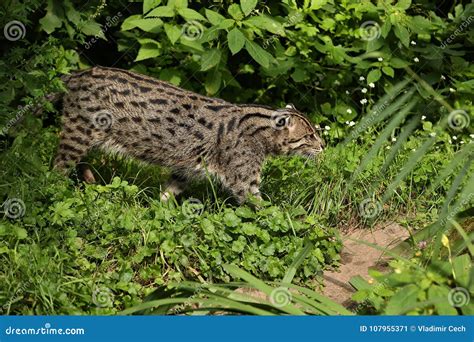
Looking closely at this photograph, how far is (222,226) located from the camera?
25.0ft

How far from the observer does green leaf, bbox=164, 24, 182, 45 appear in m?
8.57

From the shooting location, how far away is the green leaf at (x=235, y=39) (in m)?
8.45

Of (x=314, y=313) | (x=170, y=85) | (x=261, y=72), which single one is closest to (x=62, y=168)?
(x=170, y=85)

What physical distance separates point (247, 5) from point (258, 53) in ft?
1.56

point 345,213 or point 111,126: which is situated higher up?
point 111,126

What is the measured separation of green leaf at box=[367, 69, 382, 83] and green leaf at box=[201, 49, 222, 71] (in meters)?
1.66

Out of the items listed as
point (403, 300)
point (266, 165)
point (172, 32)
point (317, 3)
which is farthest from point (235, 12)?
point (403, 300)

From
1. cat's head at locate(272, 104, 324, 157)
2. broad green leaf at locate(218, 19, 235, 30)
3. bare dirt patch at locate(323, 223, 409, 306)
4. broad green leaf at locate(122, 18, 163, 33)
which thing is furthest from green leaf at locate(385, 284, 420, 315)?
broad green leaf at locate(122, 18, 163, 33)

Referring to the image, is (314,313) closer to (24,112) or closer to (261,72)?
(24,112)

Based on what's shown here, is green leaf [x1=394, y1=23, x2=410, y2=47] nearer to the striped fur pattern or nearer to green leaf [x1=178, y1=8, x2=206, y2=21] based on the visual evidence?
the striped fur pattern

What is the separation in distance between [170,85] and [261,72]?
1.41 meters

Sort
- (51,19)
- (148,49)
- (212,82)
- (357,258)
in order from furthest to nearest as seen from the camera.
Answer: (212,82)
(148,49)
(51,19)
(357,258)

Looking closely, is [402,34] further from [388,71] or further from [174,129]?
[174,129]

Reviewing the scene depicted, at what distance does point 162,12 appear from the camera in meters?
8.63
